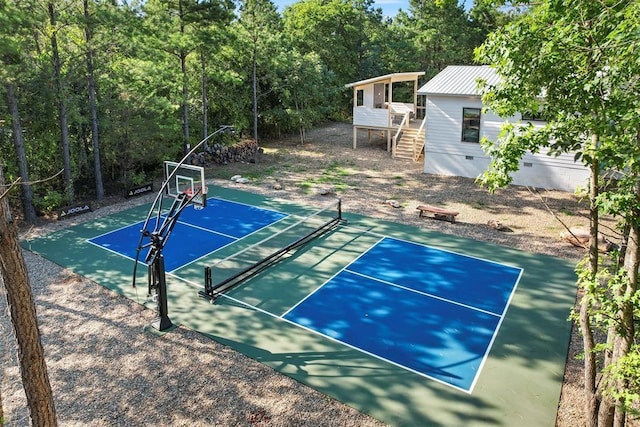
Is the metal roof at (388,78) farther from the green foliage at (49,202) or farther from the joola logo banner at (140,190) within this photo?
the green foliage at (49,202)

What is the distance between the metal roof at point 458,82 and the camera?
60.4ft

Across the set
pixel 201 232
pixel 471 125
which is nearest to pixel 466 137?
pixel 471 125

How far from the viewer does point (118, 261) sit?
11.8 metres

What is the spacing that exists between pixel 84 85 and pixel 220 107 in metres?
9.70

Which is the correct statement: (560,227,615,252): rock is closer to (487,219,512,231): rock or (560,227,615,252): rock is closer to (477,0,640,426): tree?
(487,219,512,231): rock

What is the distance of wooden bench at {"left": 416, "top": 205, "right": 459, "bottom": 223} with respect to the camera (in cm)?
1444

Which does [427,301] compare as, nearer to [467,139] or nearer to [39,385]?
[39,385]

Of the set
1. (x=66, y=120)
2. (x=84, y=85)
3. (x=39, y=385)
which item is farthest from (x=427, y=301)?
(x=84, y=85)

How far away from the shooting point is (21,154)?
45.3ft

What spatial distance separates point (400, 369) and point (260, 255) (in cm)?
537

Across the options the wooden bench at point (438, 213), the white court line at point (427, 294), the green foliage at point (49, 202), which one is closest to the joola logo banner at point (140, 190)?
the green foliage at point (49, 202)

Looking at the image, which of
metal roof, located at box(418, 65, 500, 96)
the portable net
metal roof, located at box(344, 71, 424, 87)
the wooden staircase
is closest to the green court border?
the portable net

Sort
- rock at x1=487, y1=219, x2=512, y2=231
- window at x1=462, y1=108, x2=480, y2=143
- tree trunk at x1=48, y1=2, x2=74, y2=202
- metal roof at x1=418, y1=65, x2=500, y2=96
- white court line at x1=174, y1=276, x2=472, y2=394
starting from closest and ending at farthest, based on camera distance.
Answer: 1. white court line at x1=174, y1=276, x2=472, y2=394
2. rock at x1=487, y1=219, x2=512, y2=231
3. tree trunk at x1=48, y1=2, x2=74, y2=202
4. metal roof at x1=418, y1=65, x2=500, y2=96
5. window at x1=462, y1=108, x2=480, y2=143

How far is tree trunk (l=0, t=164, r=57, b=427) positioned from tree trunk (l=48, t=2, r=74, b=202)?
11.1 meters
